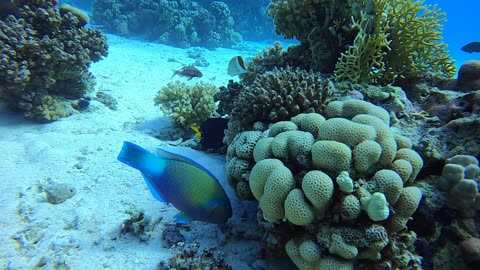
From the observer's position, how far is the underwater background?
7.14 feet

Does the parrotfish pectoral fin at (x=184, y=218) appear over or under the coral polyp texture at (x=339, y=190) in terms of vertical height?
under

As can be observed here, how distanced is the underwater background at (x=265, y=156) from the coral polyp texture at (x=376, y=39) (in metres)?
0.03

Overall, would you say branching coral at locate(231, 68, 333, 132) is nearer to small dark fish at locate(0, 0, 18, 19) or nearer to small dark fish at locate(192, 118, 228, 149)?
small dark fish at locate(192, 118, 228, 149)

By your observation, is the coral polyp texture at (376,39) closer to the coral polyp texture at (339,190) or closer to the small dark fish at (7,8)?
the coral polyp texture at (339,190)

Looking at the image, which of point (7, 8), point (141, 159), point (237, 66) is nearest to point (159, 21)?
point (7, 8)

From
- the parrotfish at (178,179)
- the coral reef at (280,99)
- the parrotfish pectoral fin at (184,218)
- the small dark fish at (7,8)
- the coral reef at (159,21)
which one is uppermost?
the coral reef at (159,21)

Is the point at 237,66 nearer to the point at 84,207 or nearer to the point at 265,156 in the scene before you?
the point at 265,156

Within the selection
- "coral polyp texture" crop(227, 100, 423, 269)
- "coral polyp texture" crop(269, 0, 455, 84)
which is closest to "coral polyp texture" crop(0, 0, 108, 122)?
"coral polyp texture" crop(269, 0, 455, 84)

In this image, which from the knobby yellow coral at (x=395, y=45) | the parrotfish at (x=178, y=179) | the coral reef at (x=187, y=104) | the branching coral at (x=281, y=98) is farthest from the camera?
the coral reef at (x=187, y=104)

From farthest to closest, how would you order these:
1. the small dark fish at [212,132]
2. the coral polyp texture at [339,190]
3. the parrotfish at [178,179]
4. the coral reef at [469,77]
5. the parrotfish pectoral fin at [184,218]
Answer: the small dark fish at [212,132] → the coral reef at [469,77] → the parrotfish pectoral fin at [184,218] → the parrotfish at [178,179] → the coral polyp texture at [339,190]

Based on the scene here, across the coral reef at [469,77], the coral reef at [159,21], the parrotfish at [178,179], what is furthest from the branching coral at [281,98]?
the coral reef at [159,21]

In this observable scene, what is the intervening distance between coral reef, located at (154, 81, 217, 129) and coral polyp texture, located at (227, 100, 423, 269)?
3.58 meters

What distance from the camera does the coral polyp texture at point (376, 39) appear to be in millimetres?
4059

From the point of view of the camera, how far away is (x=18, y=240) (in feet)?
9.09
